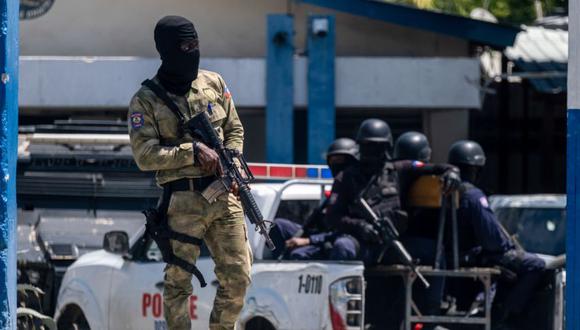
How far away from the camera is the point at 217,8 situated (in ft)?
53.2

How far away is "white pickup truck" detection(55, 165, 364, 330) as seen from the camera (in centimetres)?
736

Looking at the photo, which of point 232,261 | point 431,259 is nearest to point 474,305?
point 431,259

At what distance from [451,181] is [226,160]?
213 cm

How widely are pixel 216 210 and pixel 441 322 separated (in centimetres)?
209

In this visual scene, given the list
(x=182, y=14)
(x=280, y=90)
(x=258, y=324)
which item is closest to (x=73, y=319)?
(x=258, y=324)

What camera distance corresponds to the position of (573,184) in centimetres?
621

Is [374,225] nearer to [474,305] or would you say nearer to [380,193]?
[380,193]

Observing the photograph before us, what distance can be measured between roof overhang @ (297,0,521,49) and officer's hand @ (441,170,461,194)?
295 inches

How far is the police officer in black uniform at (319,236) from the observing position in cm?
780

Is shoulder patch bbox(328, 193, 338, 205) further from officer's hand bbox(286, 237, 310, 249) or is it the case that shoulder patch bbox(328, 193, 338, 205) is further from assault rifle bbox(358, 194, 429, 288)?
officer's hand bbox(286, 237, 310, 249)

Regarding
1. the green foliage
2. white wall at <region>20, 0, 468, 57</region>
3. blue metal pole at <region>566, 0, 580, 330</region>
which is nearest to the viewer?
blue metal pole at <region>566, 0, 580, 330</region>

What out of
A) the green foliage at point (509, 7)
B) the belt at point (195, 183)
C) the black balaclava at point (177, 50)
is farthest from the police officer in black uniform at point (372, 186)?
the green foliage at point (509, 7)

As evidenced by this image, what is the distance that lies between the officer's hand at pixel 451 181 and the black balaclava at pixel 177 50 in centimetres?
229

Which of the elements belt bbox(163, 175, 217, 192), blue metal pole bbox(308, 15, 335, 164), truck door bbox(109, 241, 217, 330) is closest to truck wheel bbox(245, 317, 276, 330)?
truck door bbox(109, 241, 217, 330)
